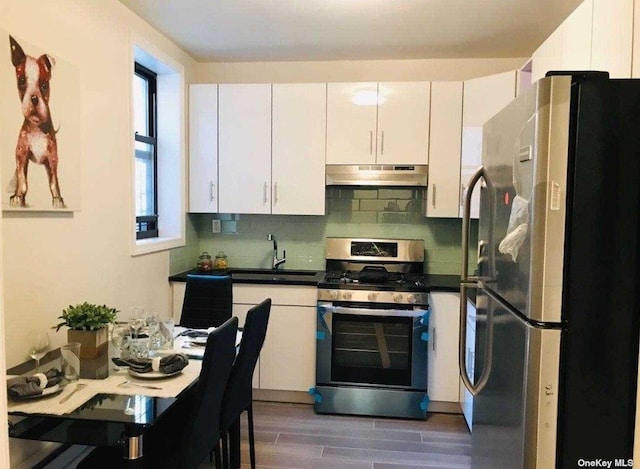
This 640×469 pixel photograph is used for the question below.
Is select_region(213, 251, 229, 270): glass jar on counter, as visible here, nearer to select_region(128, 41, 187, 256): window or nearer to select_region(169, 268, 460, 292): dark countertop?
select_region(169, 268, 460, 292): dark countertop

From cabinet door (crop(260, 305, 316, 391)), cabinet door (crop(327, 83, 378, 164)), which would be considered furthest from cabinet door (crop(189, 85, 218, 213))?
cabinet door (crop(260, 305, 316, 391))

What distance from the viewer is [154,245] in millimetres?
3287

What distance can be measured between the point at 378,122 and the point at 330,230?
96 centimetres

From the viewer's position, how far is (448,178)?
3.54 meters

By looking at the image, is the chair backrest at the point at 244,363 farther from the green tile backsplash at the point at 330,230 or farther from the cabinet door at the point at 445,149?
the cabinet door at the point at 445,149

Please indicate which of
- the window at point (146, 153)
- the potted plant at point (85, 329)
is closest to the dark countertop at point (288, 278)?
the window at point (146, 153)

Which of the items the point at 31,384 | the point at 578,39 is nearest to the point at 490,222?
the point at 578,39

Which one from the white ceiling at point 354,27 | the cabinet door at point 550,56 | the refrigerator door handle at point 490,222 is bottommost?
the refrigerator door handle at point 490,222

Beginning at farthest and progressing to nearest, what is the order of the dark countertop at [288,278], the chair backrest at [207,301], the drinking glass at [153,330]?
the dark countertop at [288,278], the chair backrest at [207,301], the drinking glass at [153,330]

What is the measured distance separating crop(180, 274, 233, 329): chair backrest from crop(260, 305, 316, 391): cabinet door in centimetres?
59

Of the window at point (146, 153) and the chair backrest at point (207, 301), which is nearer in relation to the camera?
the chair backrest at point (207, 301)

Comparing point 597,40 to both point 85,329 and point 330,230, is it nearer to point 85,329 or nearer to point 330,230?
point 85,329

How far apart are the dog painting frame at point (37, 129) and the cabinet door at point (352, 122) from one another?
177 cm

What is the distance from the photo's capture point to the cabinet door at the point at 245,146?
3693mm
